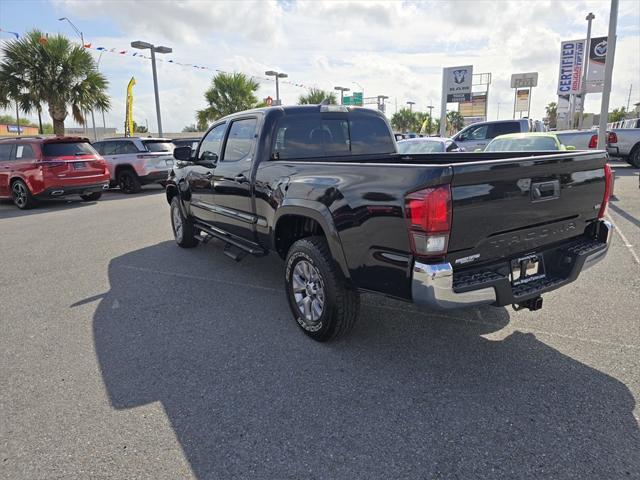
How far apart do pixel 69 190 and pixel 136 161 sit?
302 cm

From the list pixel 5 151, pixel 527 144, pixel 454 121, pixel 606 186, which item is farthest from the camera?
pixel 454 121

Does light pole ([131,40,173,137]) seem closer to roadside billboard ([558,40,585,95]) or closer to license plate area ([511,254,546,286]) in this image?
license plate area ([511,254,546,286])

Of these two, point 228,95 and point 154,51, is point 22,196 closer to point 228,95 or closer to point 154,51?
point 154,51

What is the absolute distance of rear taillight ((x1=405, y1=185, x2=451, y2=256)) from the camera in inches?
98.8

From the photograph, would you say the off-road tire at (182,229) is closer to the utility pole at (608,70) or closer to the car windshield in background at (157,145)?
the car windshield in background at (157,145)

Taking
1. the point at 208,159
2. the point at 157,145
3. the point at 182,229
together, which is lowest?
the point at 182,229

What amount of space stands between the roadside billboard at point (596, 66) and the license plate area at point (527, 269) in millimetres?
24633

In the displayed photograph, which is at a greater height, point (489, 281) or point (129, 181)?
point (489, 281)

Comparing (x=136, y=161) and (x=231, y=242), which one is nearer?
(x=231, y=242)

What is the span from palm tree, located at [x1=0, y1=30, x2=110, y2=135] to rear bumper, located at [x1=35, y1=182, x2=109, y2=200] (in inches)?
413

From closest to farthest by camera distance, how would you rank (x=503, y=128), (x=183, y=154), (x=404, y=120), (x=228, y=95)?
(x=183, y=154) < (x=503, y=128) < (x=228, y=95) < (x=404, y=120)

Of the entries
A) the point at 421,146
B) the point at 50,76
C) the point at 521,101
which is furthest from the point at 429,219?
the point at 521,101

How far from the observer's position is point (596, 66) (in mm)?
23625

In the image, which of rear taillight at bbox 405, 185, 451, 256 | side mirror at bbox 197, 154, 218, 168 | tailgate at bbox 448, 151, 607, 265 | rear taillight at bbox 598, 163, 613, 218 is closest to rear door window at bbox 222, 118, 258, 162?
side mirror at bbox 197, 154, 218, 168
